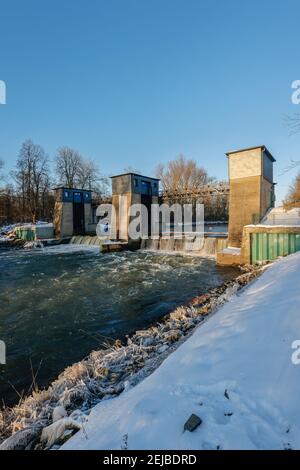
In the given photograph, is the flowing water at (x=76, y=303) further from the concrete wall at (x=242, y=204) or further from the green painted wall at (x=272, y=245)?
the concrete wall at (x=242, y=204)

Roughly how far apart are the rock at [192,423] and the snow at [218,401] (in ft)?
0.09

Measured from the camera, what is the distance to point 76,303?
8.66 m

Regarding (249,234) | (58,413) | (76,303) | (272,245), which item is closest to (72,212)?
(249,234)

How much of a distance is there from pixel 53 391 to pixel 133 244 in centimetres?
1989

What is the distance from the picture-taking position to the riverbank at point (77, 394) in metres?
2.35

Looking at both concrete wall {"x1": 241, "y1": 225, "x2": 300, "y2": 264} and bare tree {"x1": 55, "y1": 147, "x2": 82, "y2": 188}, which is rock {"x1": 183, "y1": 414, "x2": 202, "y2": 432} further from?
bare tree {"x1": 55, "y1": 147, "x2": 82, "y2": 188}

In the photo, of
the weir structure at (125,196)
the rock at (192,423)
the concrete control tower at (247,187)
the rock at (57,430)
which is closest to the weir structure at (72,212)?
the weir structure at (125,196)

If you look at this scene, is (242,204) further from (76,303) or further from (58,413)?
(58,413)

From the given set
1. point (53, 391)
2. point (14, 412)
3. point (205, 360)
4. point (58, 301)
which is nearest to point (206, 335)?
point (205, 360)

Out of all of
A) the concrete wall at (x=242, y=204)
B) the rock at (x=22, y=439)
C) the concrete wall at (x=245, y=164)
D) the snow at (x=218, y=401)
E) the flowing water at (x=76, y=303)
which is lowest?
the flowing water at (x=76, y=303)

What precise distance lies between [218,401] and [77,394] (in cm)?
177

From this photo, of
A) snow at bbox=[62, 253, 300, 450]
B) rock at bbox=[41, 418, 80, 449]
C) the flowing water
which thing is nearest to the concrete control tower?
the flowing water

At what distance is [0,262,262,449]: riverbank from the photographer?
2352mm

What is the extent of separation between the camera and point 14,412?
3.00 meters
